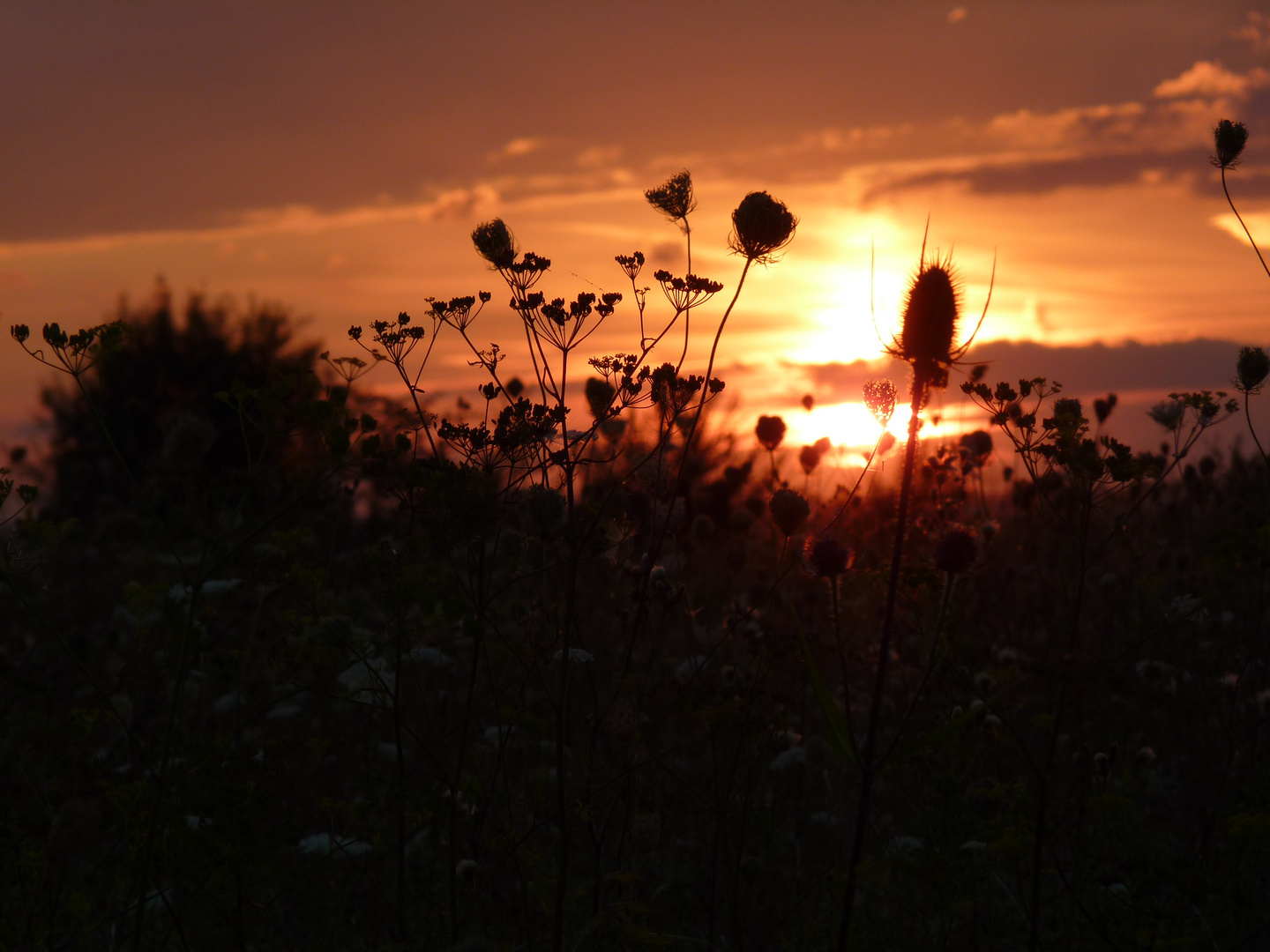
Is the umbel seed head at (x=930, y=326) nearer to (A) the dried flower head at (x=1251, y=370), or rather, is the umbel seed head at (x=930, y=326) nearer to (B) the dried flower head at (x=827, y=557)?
(B) the dried flower head at (x=827, y=557)

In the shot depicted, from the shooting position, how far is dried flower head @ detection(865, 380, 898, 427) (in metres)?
3.74

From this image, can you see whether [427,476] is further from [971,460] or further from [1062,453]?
[971,460]

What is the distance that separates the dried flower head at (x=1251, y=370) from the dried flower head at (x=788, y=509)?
2833 millimetres

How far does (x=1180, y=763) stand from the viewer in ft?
19.7

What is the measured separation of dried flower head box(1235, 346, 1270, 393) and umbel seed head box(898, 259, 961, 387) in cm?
276

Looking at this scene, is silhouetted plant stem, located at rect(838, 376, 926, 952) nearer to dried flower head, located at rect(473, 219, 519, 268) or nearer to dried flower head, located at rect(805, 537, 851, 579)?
dried flower head, located at rect(805, 537, 851, 579)

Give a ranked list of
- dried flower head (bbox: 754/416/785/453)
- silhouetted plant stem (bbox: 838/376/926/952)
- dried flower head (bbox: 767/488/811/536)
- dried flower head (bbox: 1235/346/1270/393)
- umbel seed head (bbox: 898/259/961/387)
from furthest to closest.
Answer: dried flower head (bbox: 754/416/785/453), dried flower head (bbox: 1235/346/1270/393), dried flower head (bbox: 767/488/811/536), umbel seed head (bbox: 898/259/961/387), silhouetted plant stem (bbox: 838/376/926/952)

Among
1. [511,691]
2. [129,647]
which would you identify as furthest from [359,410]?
[129,647]

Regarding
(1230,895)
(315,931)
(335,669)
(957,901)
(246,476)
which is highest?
(246,476)

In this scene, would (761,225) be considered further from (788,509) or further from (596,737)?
(596,737)

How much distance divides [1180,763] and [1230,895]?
10.1 ft

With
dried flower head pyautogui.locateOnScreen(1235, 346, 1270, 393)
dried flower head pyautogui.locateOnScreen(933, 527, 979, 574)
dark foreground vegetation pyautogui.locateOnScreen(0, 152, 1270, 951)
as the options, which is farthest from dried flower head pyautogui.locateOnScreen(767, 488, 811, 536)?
dried flower head pyautogui.locateOnScreen(1235, 346, 1270, 393)

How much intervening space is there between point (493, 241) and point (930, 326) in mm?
1592

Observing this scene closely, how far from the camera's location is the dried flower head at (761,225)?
3715mm
